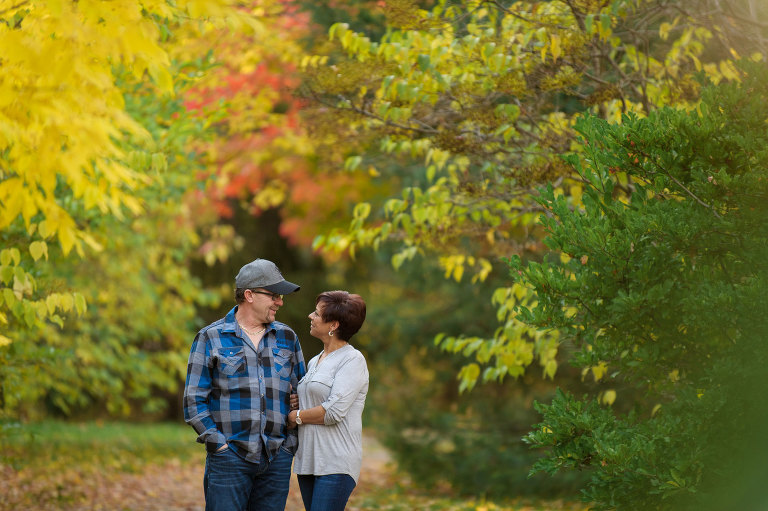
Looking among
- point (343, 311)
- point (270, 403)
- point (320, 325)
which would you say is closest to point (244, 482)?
point (270, 403)

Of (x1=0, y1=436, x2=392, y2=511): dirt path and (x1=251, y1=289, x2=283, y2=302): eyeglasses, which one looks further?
(x1=0, y1=436, x2=392, y2=511): dirt path

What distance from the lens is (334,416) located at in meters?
4.27

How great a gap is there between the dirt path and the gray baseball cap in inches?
226

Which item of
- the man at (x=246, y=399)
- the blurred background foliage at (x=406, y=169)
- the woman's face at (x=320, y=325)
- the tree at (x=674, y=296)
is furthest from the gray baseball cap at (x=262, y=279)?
the tree at (x=674, y=296)

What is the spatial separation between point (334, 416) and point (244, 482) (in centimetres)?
56

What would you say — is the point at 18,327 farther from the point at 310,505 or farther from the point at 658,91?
the point at 658,91

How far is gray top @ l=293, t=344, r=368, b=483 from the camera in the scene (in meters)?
4.28

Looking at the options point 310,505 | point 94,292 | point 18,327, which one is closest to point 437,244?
point 310,505

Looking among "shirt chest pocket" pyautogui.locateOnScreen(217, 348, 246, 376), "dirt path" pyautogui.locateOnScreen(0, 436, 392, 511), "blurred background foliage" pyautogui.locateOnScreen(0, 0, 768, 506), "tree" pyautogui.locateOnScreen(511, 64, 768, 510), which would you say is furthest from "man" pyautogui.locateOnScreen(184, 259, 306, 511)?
"dirt path" pyautogui.locateOnScreen(0, 436, 392, 511)

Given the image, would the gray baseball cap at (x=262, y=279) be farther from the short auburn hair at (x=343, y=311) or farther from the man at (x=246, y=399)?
the short auburn hair at (x=343, y=311)

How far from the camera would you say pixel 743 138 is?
412 centimetres

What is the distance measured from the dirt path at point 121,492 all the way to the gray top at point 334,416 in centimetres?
569

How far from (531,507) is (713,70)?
5445 mm

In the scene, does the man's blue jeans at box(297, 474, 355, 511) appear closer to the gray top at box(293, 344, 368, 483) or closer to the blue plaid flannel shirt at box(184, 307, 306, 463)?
the gray top at box(293, 344, 368, 483)
